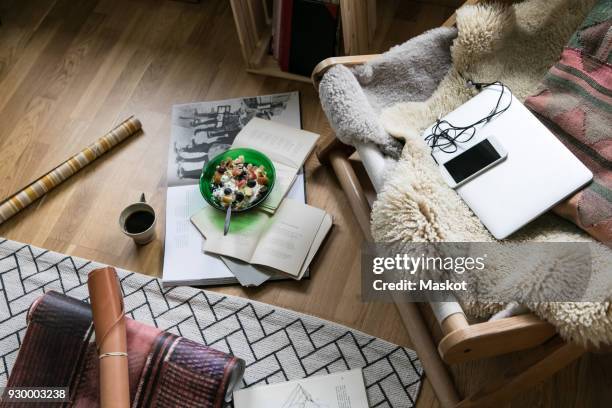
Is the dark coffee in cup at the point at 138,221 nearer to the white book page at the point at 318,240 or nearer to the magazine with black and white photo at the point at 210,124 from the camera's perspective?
the magazine with black and white photo at the point at 210,124

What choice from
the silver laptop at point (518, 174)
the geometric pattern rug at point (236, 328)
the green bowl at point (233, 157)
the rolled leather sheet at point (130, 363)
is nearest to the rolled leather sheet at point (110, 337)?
the rolled leather sheet at point (130, 363)

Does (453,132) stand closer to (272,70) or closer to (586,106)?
(586,106)

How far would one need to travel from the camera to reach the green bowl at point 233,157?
4.41ft

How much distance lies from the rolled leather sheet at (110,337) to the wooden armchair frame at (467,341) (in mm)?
551

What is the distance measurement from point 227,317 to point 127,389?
0.97ft

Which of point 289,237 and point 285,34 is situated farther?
point 285,34

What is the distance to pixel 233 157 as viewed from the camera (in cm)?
141

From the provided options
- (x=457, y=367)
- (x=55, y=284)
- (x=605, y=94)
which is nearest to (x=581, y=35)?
(x=605, y=94)

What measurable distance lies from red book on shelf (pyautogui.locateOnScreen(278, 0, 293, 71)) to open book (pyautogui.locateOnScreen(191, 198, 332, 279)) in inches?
17.2

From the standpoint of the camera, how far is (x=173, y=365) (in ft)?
3.59

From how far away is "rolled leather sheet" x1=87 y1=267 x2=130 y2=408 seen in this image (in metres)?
1.02

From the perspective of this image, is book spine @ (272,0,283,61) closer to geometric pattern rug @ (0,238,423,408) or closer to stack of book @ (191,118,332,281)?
stack of book @ (191,118,332,281)

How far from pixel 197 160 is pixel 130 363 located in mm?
579
